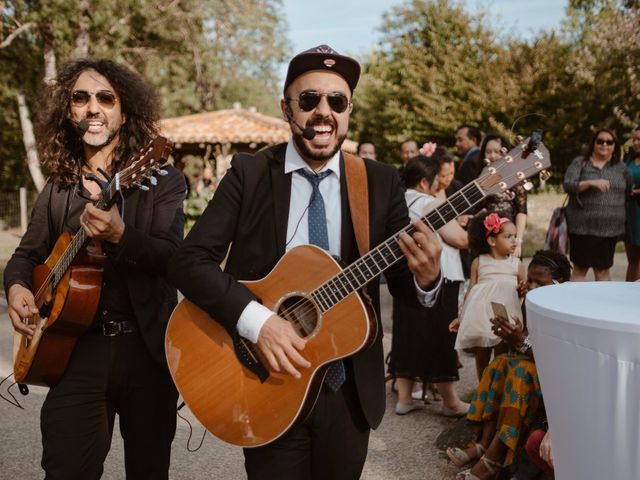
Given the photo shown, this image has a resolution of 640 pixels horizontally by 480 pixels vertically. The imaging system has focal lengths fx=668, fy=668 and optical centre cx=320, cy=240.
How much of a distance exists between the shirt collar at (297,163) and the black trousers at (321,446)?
712 mm

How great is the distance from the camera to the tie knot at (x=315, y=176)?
2326 millimetres

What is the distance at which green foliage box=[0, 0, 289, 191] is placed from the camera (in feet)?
62.8

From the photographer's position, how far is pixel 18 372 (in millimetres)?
2746

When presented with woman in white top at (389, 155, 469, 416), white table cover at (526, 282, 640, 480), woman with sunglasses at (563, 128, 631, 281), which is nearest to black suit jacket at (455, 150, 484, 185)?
woman with sunglasses at (563, 128, 631, 281)

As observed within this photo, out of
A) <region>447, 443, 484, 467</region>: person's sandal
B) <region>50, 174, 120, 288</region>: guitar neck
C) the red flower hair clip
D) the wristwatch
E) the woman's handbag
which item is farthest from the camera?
the woman's handbag

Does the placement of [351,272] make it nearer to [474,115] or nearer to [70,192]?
[70,192]

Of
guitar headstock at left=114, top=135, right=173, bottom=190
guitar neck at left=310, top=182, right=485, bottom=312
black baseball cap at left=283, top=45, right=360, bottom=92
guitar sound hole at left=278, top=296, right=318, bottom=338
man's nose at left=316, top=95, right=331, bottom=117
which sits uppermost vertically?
black baseball cap at left=283, top=45, right=360, bottom=92

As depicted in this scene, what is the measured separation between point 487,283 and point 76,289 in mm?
2818

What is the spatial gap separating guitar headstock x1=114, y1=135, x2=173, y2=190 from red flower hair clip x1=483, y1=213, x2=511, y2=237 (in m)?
2.61

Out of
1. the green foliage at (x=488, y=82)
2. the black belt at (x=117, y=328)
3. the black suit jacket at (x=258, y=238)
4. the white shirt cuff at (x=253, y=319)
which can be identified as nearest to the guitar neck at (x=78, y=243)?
the black belt at (x=117, y=328)

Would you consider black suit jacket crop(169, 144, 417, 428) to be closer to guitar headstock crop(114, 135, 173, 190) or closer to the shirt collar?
the shirt collar

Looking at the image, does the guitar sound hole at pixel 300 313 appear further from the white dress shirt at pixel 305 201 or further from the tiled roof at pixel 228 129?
the tiled roof at pixel 228 129

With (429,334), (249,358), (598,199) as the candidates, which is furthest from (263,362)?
(598,199)

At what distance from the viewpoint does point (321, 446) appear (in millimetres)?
Answer: 2242
